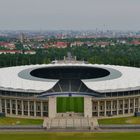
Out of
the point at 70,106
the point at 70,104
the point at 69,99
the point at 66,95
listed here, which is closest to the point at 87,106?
the point at 70,106

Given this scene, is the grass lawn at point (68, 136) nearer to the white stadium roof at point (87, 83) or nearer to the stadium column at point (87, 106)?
the stadium column at point (87, 106)

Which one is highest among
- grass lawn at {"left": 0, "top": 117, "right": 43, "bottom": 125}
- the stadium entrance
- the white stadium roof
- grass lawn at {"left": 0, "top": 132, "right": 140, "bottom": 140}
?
the white stadium roof

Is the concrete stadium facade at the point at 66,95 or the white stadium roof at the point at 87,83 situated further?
the white stadium roof at the point at 87,83

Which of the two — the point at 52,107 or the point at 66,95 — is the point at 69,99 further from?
the point at 52,107

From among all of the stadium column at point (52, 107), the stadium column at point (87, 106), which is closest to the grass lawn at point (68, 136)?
the stadium column at point (87, 106)

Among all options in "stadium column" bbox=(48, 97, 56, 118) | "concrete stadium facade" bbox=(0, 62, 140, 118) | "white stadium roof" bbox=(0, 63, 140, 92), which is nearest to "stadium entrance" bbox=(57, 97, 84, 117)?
"concrete stadium facade" bbox=(0, 62, 140, 118)

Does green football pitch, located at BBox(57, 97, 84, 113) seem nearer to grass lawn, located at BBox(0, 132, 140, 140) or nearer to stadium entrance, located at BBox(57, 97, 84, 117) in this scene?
stadium entrance, located at BBox(57, 97, 84, 117)

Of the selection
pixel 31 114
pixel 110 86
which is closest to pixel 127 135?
pixel 110 86
